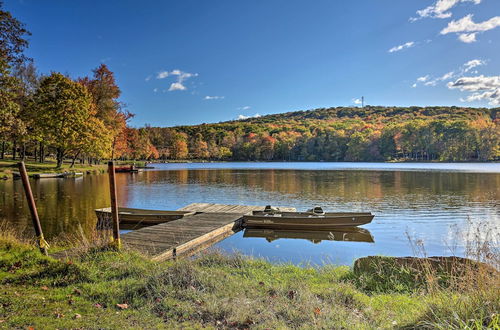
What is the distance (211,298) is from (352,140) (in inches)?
4611

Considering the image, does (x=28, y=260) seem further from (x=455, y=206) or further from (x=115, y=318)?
(x=455, y=206)

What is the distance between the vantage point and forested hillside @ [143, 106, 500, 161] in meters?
99.4

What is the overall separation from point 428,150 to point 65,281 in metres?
115

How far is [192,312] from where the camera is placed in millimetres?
4816

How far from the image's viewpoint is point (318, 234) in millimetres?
14430

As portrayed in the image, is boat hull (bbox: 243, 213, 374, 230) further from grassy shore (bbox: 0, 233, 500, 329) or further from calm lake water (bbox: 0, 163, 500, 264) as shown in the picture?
grassy shore (bbox: 0, 233, 500, 329)

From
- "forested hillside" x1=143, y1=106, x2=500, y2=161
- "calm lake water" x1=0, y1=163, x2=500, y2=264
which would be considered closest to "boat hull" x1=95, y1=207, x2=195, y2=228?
"calm lake water" x1=0, y1=163, x2=500, y2=264

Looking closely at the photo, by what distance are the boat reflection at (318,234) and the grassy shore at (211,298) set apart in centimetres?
647

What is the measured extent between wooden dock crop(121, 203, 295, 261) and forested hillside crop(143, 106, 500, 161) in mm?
93457

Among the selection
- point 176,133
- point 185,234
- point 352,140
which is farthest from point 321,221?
point 176,133

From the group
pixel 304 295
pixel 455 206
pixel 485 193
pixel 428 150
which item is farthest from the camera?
pixel 428 150

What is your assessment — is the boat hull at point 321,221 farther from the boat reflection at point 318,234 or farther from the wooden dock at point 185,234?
the wooden dock at point 185,234

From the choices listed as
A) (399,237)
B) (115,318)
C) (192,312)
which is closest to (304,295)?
(192,312)

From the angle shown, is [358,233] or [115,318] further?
[358,233]
